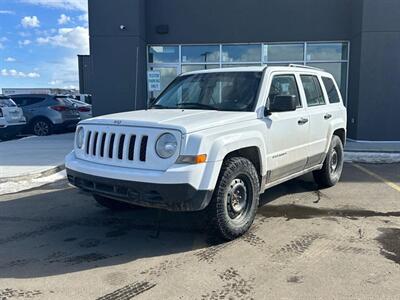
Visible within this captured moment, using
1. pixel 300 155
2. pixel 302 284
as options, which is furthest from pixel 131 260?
pixel 300 155

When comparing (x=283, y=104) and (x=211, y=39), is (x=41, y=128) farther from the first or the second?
(x=283, y=104)

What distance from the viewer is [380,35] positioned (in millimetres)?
13062

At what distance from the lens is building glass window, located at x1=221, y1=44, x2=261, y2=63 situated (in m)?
15.2

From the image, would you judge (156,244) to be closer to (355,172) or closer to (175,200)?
(175,200)

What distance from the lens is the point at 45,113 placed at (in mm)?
16281

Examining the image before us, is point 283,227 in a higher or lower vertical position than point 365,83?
lower

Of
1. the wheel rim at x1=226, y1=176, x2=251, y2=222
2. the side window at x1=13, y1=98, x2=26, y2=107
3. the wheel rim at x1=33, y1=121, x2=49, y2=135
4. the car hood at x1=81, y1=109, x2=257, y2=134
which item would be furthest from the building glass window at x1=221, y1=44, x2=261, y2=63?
the wheel rim at x1=226, y1=176, x2=251, y2=222

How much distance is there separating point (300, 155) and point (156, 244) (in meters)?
2.49

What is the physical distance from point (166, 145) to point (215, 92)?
161cm

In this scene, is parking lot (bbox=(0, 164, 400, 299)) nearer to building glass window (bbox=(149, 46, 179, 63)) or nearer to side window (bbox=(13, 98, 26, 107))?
building glass window (bbox=(149, 46, 179, 63))

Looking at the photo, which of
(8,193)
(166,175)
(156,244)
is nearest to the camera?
(166,175)

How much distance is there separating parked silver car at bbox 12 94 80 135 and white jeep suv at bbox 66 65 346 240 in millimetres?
11086

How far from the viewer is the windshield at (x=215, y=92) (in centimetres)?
541

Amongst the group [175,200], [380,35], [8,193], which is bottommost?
[8,193]
